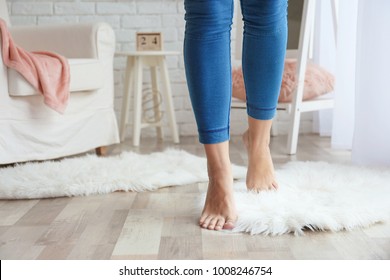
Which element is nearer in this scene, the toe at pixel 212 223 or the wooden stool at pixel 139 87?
the toe at pixel 212 223

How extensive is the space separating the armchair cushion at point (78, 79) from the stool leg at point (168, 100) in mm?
584

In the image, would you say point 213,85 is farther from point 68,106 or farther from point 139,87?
point 139,87

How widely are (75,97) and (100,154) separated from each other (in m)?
0.30

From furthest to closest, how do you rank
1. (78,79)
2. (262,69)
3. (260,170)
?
1. (78,79)
2. (260,170)
3. (262,69)

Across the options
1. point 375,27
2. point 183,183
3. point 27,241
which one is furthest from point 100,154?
point 27,241

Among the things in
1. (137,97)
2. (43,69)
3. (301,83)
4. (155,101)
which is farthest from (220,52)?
(155,101)

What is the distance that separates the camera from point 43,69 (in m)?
2.47

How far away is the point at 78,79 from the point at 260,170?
118 cm

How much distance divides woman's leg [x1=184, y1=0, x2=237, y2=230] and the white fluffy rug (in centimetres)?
7

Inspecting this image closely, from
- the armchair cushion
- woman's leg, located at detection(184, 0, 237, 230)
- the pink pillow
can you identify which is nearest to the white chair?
the pink pillow

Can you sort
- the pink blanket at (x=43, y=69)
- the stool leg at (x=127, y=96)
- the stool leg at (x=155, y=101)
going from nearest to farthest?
the pink blanket at (x=43, y=69) < the stool leg at (x=127, y=96) < the stool leg at (x=155, y=101)

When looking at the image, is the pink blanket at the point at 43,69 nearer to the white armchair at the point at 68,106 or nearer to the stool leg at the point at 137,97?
the white armchair at the point at 68,106

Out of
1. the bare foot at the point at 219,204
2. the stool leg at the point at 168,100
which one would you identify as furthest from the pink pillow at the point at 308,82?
the bare foot at the point at 219,204

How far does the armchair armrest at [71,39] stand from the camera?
2838 millimetres
